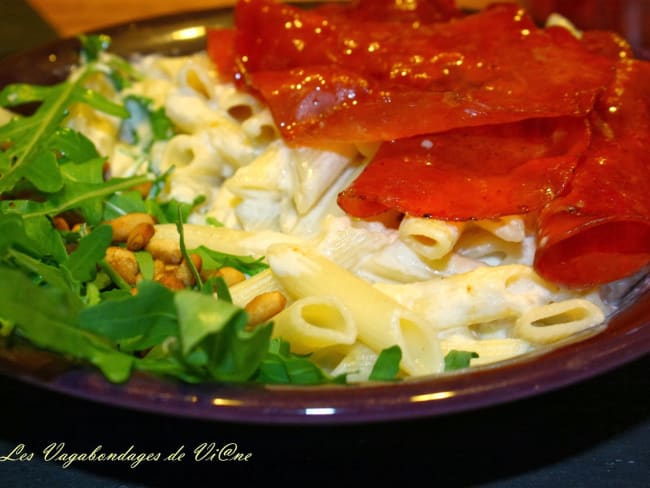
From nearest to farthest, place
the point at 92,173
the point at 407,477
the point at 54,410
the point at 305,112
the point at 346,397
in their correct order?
1. the point at 346,397
2. the point at 407,477
3. the point at 54,410
4. the point at 305,112
5. the point at 92,173

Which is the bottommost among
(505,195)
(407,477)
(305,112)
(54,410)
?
(407,477)

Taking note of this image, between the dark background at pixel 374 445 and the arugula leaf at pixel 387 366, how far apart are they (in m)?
0.19

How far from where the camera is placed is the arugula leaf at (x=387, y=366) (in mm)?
1328

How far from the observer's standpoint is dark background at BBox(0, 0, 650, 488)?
4.59 feet

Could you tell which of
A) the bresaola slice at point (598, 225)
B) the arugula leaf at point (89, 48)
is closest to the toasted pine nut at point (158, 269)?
the bresaola slice at point (598, 225)

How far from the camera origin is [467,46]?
6.35ft

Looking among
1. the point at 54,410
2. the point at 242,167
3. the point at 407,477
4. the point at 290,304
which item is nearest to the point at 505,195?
the point at 290,304

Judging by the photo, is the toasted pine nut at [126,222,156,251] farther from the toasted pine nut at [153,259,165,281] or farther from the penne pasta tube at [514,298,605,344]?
the penne pasta tube at [514,298,605,344]

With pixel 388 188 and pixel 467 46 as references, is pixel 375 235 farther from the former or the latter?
pixel 467 46

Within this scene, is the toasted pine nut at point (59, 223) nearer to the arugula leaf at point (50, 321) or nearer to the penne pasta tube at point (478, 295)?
the arugula leaf at point (50, 321)

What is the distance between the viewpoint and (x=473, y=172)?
166 centimetres

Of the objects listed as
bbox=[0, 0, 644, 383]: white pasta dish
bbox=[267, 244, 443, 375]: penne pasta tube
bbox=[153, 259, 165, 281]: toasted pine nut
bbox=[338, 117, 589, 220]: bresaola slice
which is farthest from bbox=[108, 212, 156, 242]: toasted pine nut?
bbox=[338, 117, 589, 220]: bresaola slice

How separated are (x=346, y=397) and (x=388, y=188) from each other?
0.58 meters

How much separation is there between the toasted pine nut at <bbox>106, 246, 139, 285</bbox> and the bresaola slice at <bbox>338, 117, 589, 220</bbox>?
0.46 meters
